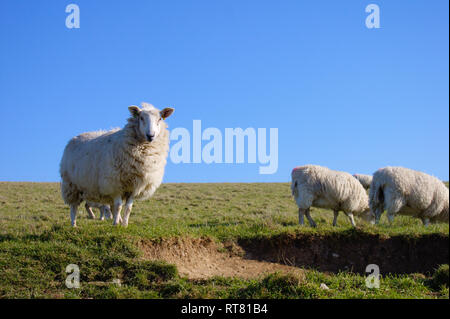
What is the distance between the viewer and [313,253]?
30.5 feet

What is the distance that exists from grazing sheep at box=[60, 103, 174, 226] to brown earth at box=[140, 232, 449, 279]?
2.03m

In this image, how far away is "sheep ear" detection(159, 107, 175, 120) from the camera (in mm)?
10117

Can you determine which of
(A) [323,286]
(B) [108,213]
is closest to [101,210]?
(B) [108,213]

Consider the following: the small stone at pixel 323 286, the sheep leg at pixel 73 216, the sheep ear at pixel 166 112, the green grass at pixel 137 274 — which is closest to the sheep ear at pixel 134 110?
the sheep ear at pixel 166 112

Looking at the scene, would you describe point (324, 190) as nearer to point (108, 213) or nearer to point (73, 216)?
point (73, 216)

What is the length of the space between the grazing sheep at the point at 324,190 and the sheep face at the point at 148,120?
5935 millimetres

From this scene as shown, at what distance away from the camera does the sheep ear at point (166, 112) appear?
10117mm

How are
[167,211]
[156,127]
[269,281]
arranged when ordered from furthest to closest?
1. [167,211]
2. [156,127]
3. [269,281]

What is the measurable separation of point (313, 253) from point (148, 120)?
518cm

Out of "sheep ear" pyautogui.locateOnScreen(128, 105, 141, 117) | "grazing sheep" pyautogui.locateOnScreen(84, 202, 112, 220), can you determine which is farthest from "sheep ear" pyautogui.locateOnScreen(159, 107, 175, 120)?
"grazing sheep" pyautogui.locateOnScreen(84, 202, 112, 220)

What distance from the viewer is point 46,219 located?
14.8m
